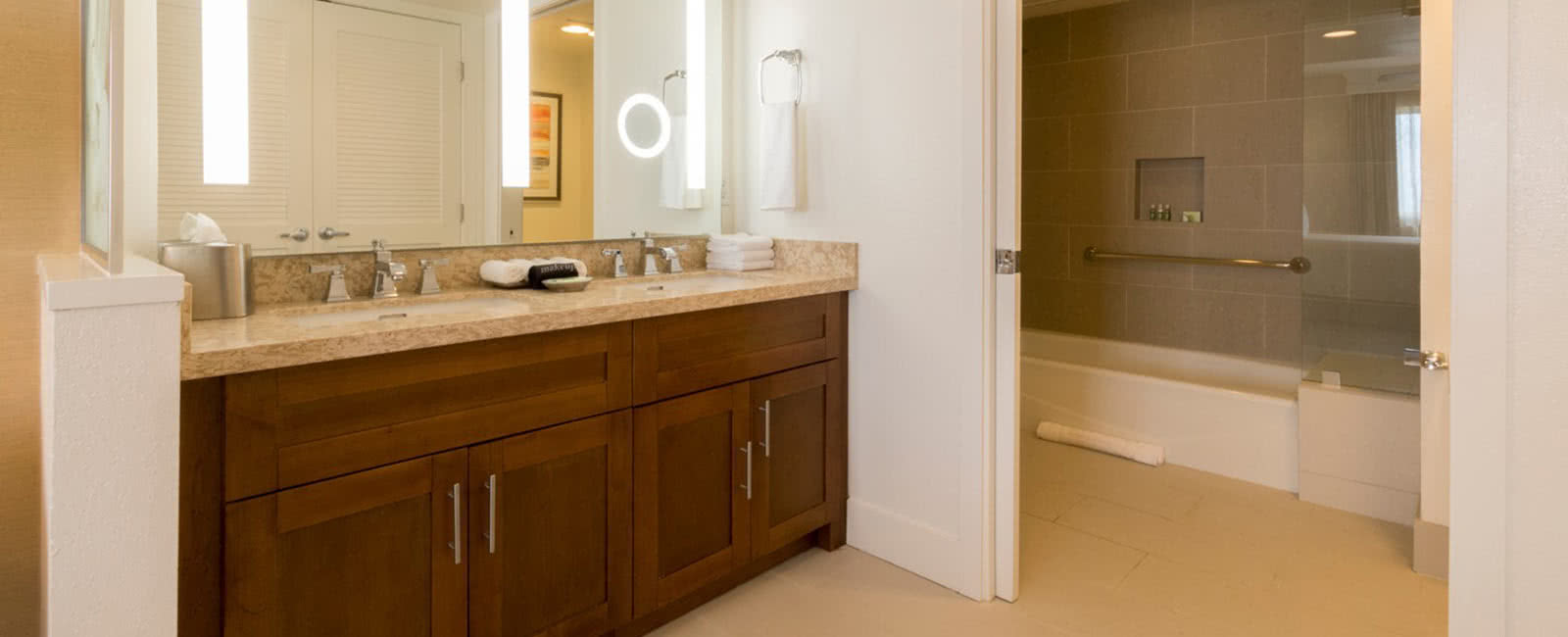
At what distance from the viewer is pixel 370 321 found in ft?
5.28

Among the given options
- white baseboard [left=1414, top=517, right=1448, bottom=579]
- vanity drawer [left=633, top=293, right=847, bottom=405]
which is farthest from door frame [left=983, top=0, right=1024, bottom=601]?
white baseboard [left=1414, top=517, right=1448, bottom=579]

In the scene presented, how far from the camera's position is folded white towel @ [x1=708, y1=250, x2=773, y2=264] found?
8.84ft

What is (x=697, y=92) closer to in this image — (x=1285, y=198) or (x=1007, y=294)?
(x=1007, y=294)

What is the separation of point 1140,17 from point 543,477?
146 inches

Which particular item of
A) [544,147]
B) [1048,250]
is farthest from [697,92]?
[1048,250]

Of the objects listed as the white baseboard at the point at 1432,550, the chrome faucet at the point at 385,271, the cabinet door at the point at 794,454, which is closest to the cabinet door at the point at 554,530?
the cabinet door at the point at 794,454

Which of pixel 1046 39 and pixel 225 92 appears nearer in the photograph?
pixel 225 92

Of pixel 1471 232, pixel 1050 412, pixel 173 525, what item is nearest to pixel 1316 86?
pixel 1050 412

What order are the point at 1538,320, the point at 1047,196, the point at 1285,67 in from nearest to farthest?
the point at 1538,320
the point at 1285,67
the point at 1047,196

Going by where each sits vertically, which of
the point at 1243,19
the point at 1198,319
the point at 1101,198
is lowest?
the point at 1198,319

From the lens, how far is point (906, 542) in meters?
2.46

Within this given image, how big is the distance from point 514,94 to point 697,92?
2.41 feet

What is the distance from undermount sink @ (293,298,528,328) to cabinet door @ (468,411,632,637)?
0.31 metres

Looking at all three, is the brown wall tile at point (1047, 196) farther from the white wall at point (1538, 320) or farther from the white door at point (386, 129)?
the white wall at point (1538, 320)
